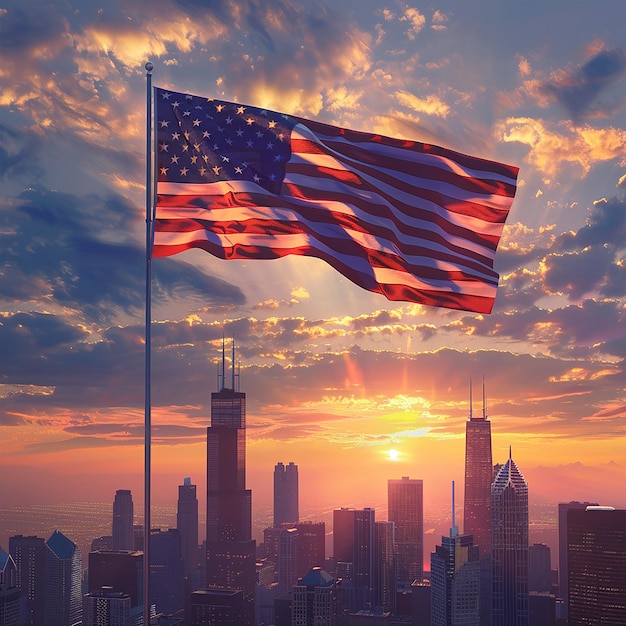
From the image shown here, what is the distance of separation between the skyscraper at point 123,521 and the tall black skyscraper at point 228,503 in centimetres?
1353

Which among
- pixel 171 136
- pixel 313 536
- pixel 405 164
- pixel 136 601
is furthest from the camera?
pixel 313 536

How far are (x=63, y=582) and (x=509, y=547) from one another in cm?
7171

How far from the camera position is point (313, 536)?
163m

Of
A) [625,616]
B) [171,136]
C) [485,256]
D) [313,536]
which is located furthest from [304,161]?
[313,536]

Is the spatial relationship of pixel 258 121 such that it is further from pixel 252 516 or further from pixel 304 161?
pixel 252 516

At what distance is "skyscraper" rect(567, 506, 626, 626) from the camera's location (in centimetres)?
12875

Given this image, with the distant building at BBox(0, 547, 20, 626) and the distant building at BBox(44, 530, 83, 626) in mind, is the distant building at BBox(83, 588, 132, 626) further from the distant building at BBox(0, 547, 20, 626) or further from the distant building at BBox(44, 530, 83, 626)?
the distant building at BBox(0, 547, 20, 626)

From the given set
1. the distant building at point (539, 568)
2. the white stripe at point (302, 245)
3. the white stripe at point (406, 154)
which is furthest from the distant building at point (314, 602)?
the white stripe at point (406, 154)

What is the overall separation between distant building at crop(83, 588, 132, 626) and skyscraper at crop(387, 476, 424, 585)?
2116 inches

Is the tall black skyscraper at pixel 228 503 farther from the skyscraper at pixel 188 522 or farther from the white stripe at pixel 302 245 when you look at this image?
the white stripe at pixel 302 245

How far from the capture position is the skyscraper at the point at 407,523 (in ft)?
535

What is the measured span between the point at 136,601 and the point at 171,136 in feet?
381

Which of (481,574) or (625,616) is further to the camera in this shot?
(481,574)


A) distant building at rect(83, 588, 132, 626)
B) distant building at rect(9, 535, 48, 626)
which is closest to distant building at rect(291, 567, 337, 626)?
distant building at rect(83, 588, 132, 626)
